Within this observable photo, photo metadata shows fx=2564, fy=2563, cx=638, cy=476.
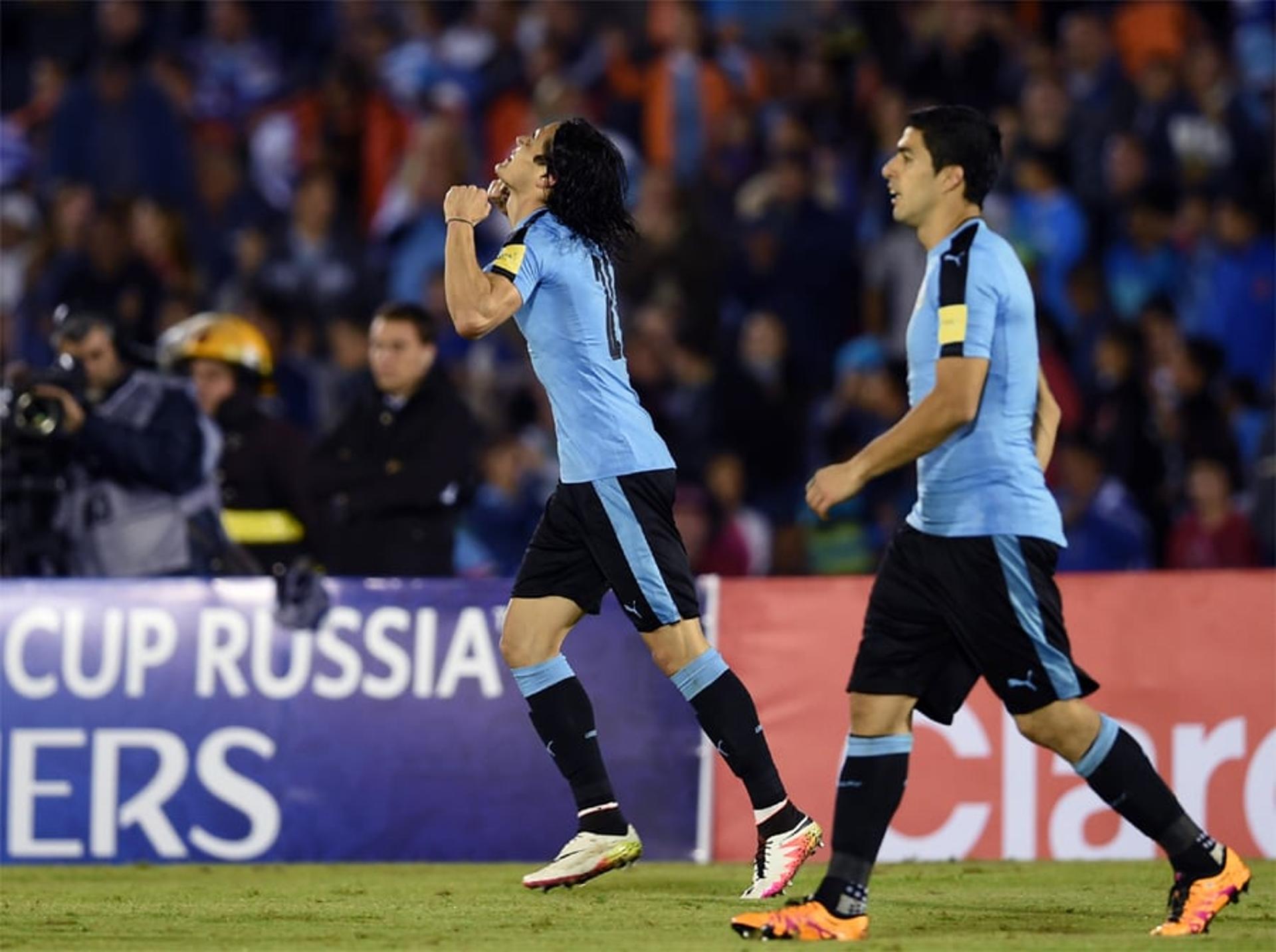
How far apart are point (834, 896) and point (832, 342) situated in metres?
8.90

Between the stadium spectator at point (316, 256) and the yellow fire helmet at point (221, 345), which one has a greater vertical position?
the stadium spectator at point (316, 256)

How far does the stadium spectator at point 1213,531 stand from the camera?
12570 mm

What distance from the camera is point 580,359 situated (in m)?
7.84

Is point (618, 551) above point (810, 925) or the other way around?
above

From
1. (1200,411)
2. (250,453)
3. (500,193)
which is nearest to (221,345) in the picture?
(250,453)

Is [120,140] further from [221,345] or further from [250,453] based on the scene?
[250,453]

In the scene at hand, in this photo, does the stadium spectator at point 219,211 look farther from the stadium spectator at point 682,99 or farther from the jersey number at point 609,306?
the jersey number at point 609,306

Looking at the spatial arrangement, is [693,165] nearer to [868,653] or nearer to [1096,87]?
[1096,87]

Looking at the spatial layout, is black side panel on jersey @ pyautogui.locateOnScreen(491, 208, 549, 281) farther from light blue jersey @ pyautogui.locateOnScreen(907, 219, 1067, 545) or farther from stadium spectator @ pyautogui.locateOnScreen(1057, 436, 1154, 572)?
stadium spectator @ pyautogui.locateOnScreen(1057, 436, 1154, 572)

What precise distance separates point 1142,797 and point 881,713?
76 cm

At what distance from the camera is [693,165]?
16.2 metres

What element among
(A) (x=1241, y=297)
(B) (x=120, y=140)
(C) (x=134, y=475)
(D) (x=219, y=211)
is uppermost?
(B) (x=120, y=140)

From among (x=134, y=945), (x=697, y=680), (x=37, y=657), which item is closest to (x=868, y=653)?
(x=697, y=680)

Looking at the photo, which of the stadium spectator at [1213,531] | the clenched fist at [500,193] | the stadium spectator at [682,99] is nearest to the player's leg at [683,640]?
the clenched fist at [500,193]
